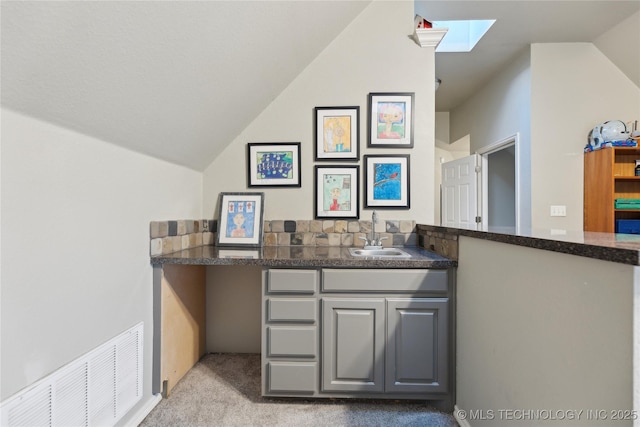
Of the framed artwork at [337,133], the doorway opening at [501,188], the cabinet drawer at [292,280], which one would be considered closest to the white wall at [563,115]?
the doorway opening at [501,188]

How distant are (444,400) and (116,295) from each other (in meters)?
1.80

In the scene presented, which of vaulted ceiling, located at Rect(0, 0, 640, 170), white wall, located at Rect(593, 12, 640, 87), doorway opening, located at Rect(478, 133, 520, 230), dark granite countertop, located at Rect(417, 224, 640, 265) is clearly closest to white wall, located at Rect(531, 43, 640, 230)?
white wall, located at Rect(593, 12, 640, 87)

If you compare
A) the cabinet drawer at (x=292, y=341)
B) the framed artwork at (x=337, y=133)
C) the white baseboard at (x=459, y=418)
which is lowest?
the white baseboard at (x=459, y=418)

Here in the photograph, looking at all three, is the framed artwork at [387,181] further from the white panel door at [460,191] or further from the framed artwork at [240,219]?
the white panel door at [460,191]

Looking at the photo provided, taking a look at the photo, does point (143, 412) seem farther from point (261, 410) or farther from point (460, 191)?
point (460, 191)

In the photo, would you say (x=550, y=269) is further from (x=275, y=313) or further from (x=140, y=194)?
(x=140, y=194)

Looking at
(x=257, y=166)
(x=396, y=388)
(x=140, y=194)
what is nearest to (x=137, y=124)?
(x=140, y=194)

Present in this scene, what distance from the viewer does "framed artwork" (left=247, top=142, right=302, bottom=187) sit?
7.25 ft

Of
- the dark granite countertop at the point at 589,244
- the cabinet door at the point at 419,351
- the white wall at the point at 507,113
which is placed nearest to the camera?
the dark granite countertop at the point at 589,244

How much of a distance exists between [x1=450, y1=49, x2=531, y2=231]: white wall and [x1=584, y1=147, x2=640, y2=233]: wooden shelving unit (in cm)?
55

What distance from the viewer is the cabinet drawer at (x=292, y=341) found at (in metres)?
1.60

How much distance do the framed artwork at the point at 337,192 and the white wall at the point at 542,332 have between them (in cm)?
89

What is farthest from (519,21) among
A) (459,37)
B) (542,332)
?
(542,332)

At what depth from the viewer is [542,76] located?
303 cm
